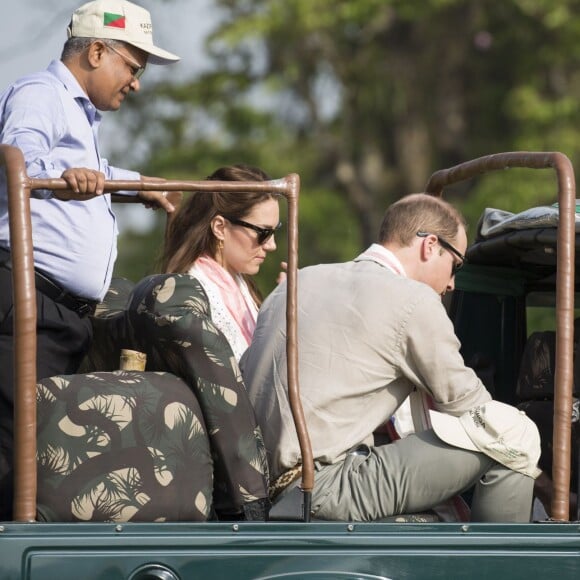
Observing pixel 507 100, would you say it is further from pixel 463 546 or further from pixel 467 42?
pixel 463 546

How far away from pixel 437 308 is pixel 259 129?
12594 mm

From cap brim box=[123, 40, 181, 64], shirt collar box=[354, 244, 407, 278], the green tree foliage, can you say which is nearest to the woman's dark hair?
cap brim box=[123, 40, 181, 64]

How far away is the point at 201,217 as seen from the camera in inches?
195

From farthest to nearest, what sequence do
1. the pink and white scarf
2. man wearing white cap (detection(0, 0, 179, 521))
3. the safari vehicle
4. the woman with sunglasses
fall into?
the woman with sunglasses, the pink and white scarf, man wearing white cap (detection(0, 0, 179, 521)), the safari vehicle

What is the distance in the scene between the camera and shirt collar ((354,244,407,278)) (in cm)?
416

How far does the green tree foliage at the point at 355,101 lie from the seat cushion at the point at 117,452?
39.1 feet

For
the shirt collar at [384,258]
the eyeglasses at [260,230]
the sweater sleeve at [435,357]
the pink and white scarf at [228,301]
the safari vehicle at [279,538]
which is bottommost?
the safari vehicle at [279,538]

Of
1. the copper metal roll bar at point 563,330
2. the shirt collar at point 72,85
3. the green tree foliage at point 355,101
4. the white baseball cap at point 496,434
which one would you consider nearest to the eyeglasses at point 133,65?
the shirt collar at point 72,85

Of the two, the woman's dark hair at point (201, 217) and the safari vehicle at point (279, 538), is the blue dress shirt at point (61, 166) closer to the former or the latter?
the safari vehicle at point (279, 538)

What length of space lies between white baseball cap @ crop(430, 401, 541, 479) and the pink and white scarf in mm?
984

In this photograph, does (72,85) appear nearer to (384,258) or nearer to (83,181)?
(83,181)

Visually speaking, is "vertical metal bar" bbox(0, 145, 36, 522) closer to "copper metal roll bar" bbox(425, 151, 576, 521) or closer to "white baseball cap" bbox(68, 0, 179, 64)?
"white baseball cap" bbox(68, 0, 179, 64)

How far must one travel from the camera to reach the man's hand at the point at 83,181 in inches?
138

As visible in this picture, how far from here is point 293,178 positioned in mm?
3701
